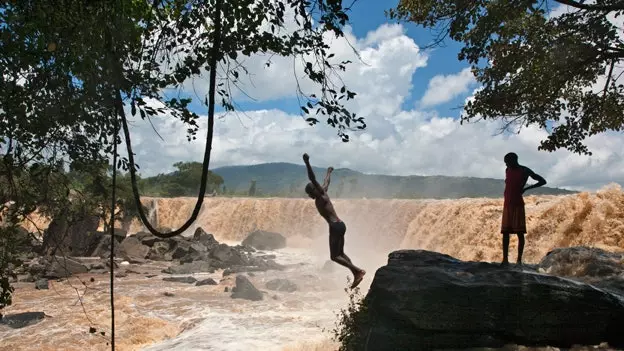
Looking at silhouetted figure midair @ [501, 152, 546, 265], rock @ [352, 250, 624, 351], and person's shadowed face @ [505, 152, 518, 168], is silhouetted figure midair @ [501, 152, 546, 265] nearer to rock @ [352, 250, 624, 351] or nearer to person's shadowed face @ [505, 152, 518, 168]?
person's shadowed face @ [505, 152, 518, 168]

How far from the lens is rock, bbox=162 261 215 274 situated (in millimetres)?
18594

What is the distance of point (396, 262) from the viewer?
6.29m

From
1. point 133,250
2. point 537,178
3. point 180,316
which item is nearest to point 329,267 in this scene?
point 180,316

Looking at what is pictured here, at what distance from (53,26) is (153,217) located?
3553 cm

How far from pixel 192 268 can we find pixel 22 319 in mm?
8662

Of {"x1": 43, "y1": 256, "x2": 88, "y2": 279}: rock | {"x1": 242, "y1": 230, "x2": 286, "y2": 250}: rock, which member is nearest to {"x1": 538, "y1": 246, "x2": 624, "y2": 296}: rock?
{"x1": 43, "y1": 256, "x2": 88, "y2": 279}: rock

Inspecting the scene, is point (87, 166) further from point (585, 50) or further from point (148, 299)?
point (148, 299)

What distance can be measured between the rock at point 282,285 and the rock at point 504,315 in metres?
9.92

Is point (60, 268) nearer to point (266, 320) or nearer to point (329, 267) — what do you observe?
point (266, 320)

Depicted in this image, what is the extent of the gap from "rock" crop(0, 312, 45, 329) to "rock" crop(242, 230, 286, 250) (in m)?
17.7

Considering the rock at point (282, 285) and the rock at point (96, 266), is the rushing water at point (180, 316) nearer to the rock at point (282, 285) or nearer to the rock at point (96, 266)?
the rock at point (282, 285)

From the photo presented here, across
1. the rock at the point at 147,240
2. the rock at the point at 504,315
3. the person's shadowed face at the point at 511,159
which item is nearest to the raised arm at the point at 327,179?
the person's shadowed face at the point at 511,159

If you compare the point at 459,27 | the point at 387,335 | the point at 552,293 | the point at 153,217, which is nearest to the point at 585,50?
the point at 459,27

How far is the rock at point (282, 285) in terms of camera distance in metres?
15.1
